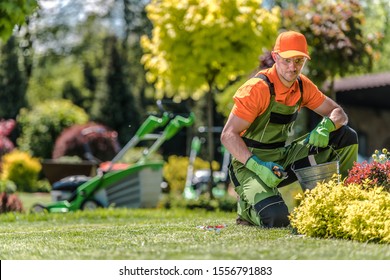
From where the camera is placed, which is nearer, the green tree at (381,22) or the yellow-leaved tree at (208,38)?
the yellow-leaved tree at (208,38)

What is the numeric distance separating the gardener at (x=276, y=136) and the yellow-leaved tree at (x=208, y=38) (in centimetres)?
515

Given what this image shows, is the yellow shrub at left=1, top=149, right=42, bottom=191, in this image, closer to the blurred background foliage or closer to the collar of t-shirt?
the blurred background foliage

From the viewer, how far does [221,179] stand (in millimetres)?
16453

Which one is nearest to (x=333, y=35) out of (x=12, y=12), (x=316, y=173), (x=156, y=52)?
(x=156, y=52)

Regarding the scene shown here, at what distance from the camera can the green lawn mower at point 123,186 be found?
11180 mm

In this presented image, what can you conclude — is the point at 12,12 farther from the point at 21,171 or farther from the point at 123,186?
the point at 21,171

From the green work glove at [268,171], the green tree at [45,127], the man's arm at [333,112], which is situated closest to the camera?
the green work glove at [268,171]

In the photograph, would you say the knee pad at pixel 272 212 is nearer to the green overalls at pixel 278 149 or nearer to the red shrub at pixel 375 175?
the green overalls at pixel 278 149

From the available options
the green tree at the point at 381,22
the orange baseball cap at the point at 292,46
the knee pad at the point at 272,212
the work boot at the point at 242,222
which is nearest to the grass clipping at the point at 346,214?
the knee pad at the point at 272,212

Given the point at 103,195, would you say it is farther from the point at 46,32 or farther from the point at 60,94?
the point at 46,32

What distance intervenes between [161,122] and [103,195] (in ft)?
5.20

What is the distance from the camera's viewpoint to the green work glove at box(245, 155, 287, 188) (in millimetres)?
5828

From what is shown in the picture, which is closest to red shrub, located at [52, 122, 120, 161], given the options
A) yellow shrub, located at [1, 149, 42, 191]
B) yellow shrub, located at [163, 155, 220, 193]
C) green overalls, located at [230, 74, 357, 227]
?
yellow shrub, located at [1, 149, 42, 191]

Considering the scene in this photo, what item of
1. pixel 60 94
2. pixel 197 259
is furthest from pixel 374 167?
A: pixel 60 94
